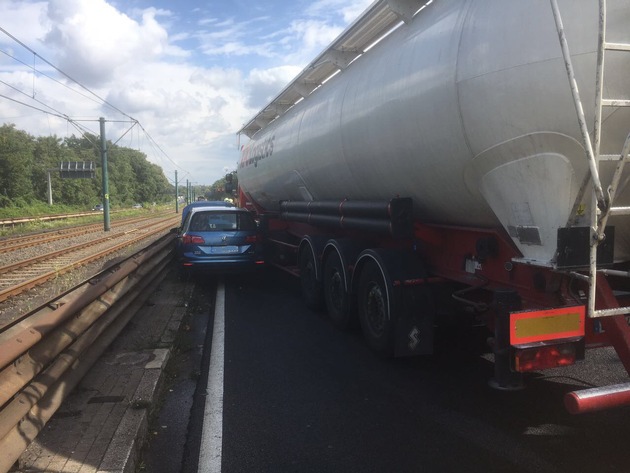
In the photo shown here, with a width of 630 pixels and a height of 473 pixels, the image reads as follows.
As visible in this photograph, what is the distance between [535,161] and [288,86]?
6145mm

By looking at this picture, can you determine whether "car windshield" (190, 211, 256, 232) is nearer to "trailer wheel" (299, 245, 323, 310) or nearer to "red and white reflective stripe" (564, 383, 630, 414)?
"trailer wheel" (299, 245, 323, 310)

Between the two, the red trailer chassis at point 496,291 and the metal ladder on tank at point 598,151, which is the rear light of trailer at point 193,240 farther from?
the metal ladder on tank at point 598,151

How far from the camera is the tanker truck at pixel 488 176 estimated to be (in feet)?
9.92

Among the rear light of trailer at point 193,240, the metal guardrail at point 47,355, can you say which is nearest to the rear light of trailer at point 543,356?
the metal guardrail at point 47,355

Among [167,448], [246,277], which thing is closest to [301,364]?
[167,448]

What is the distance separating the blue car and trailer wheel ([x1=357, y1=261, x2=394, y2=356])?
443 centimetres

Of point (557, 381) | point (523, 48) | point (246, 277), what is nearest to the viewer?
point (523, 48)

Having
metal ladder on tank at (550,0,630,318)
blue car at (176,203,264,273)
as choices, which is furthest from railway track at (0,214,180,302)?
metal ladder on tank at (550,0,630,318)

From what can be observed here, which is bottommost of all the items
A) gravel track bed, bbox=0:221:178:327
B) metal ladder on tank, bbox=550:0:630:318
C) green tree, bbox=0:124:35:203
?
gravel track bed, bbox=0:221:178:327

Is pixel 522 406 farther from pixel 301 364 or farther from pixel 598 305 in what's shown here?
pixel 301 364

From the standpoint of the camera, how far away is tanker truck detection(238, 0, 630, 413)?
3023 mm

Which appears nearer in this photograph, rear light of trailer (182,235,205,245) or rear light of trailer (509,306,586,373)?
rear light of trailer (509,306,586,373)

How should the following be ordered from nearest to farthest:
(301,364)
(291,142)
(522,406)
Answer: (522,406) → (301,364) → (291,142)

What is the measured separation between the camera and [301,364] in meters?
5.53
